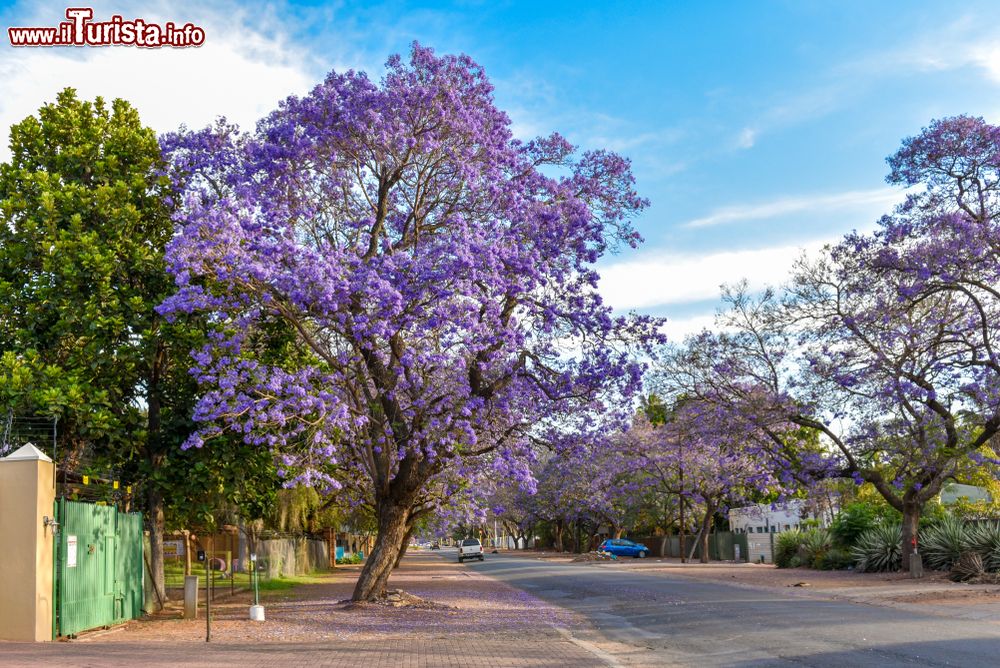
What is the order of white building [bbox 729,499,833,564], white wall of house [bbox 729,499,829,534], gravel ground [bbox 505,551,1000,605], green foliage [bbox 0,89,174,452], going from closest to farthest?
green foliage [bbox 0,89,174,452] < gravel ground [bbox 505,551,1000,605] < white building [bbox 729,499,833,564] < white wall of house [bbox 729,499,829,534]

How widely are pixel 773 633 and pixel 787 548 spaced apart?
2669 cm

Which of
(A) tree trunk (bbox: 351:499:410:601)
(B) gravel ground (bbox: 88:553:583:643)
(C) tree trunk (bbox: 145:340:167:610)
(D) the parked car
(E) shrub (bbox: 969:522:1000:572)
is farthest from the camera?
(D) the parked car

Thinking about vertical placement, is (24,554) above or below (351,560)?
above

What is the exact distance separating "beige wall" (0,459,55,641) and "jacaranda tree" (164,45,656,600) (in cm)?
380

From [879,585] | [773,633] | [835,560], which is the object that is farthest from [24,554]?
[835,560]

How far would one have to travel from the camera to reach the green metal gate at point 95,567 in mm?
14711

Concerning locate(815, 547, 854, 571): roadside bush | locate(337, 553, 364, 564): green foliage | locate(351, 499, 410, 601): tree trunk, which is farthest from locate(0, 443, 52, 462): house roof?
locate(337, 553, 364, 564): green foliage

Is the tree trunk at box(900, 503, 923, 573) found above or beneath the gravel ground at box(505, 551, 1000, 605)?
above

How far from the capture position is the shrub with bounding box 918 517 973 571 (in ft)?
91.1

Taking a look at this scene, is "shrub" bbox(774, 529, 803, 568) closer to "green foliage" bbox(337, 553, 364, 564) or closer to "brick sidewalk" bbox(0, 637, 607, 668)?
"brick sidewalk" bbox(0, 637, 607, 668)

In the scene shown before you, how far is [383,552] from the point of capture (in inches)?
858

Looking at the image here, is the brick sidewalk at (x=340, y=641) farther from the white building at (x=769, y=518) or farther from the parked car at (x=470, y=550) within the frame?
the parked car at (x=470, y=550)

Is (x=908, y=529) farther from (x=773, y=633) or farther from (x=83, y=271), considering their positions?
(x=83, y=271)

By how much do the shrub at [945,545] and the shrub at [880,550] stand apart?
1497mm
